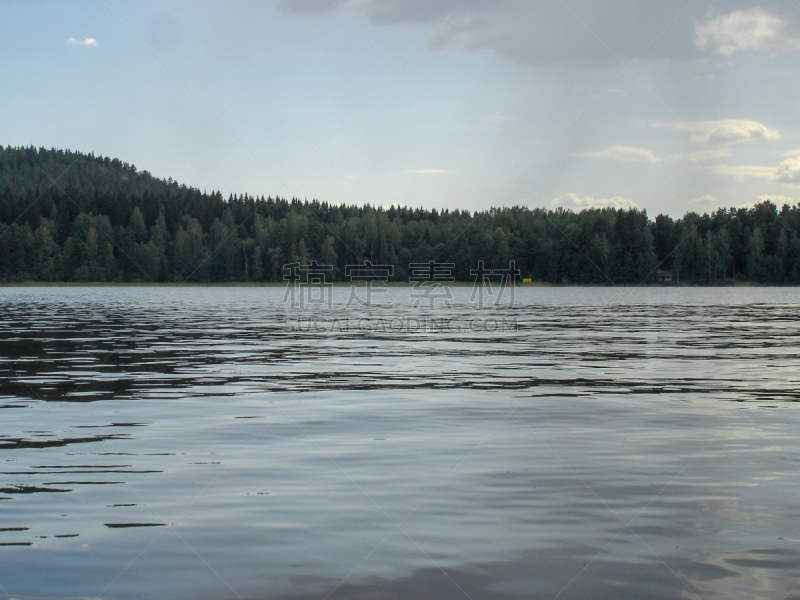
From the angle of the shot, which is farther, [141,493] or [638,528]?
[141,493]

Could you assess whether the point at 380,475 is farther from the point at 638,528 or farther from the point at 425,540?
the point at 638,528

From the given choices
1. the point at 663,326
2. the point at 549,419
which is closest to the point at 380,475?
the point at 549,419

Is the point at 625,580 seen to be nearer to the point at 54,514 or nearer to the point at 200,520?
the point at 200,520

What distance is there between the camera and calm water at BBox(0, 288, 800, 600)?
7.41m

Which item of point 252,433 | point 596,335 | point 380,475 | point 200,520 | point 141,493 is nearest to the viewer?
point 200,520

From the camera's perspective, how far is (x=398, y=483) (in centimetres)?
1066

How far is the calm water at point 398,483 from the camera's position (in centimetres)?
741

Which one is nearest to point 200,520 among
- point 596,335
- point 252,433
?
point 252,433

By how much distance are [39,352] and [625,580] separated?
26.0 meters

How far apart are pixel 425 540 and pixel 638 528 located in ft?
7.47

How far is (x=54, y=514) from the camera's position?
9164mm

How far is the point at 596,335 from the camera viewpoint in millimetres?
39375

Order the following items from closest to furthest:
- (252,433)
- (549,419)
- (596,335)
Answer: (252,433), (549,419), (596,335)

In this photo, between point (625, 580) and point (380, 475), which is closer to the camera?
point (625, 580)
